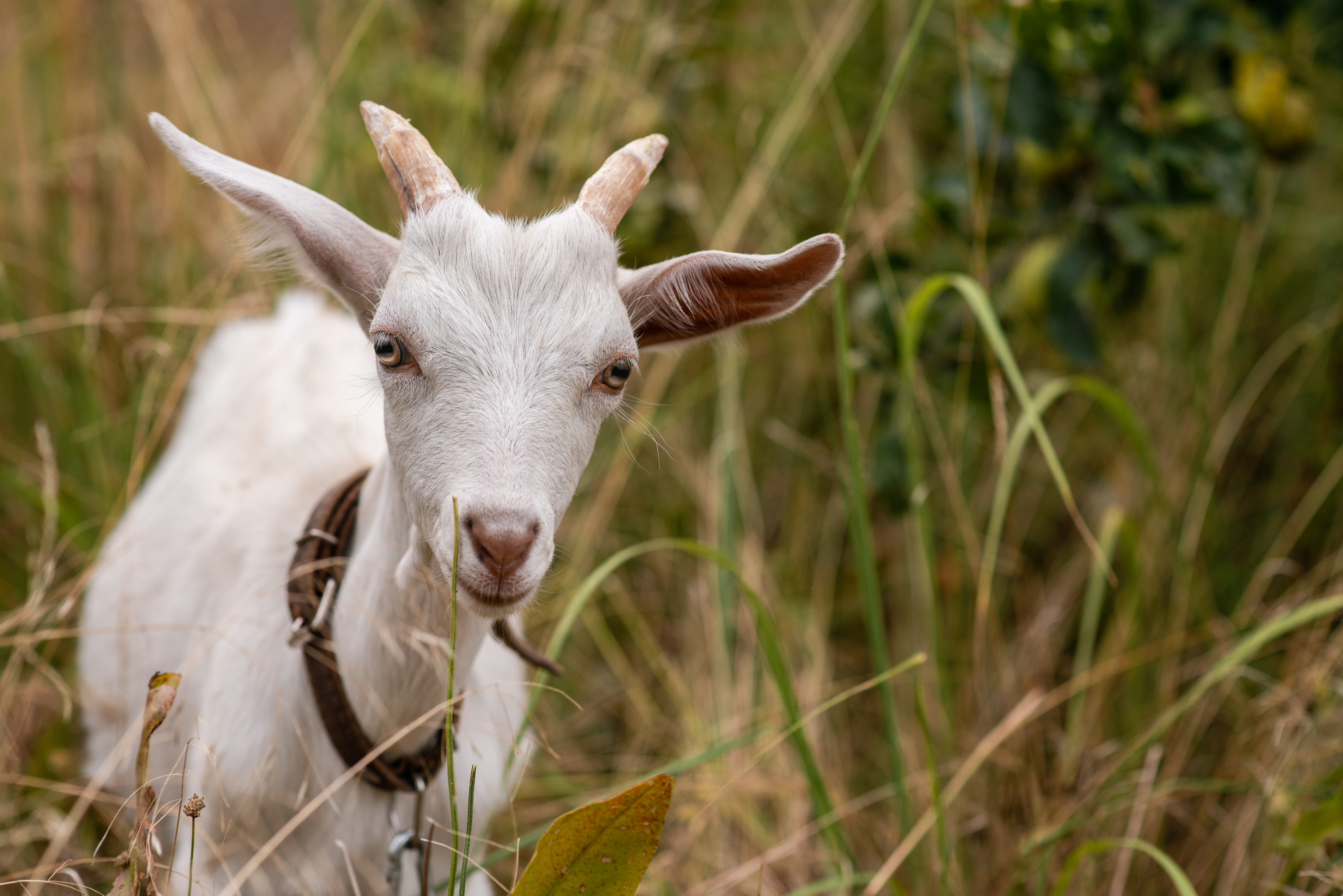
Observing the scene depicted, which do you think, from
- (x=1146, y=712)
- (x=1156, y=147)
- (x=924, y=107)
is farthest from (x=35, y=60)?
(x=1146, y=712)

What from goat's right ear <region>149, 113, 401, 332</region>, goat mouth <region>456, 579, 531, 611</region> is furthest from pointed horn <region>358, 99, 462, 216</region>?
goat mouth <region>456, 579, 531, 611</region>

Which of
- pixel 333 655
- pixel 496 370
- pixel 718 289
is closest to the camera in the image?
pixel 496 370

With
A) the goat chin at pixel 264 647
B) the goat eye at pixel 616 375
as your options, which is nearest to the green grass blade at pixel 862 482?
the goat eye at pixel 616 375

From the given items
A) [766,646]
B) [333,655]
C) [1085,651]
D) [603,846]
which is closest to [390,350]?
[333,655]

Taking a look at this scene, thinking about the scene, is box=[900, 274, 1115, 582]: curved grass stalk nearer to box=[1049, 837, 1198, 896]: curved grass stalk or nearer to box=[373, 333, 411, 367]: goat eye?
box=[1049, 837, 1198, 896]: curved grass stalk

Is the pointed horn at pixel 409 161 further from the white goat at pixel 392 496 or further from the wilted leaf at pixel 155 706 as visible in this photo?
the wilted leaf at pixel 155 706

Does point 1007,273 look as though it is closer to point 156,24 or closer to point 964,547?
point 964,547

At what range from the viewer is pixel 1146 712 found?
11.3ft

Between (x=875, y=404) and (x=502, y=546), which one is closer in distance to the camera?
(x=502, y=546)

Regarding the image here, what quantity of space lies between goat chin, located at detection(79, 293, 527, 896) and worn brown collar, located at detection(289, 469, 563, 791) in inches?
Answer: 1.7

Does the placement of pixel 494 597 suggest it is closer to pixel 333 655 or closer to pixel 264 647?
pixel 333 655

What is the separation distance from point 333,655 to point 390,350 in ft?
2.56

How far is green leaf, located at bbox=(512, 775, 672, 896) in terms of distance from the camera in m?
1.76

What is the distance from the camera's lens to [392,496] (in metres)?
2.16
